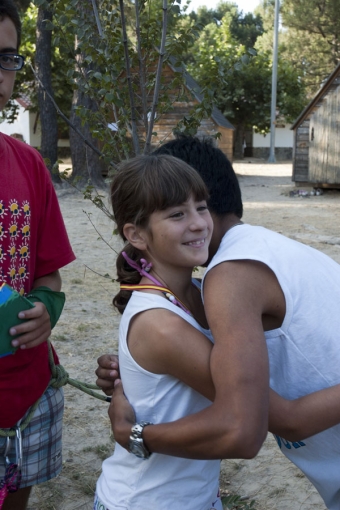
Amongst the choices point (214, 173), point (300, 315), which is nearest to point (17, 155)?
point (214, 173)

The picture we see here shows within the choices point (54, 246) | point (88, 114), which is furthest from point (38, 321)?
point (88, 114)

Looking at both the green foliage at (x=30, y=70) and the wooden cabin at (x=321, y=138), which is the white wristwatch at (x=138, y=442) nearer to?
the wooden cabin at (x=321, y=138)

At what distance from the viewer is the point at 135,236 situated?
5.93 ft

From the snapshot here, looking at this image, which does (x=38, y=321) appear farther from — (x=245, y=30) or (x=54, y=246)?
(x=245, y=30)

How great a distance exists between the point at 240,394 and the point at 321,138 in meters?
16.9

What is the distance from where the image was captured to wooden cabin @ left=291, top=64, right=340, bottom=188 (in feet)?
55.6

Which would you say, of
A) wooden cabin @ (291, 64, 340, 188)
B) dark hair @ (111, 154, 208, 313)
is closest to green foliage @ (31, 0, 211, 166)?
dark hair @ (111, 154, 208, 313)

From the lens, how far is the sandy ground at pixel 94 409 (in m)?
3.24

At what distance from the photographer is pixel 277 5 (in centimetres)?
3619

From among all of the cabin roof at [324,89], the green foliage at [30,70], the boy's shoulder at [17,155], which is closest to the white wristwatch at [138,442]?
the boy's shoulder at [17,155]

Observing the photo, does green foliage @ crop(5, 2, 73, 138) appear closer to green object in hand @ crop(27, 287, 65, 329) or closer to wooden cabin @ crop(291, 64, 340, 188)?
wooden cabin @ crop(291, 64, 340, 188)

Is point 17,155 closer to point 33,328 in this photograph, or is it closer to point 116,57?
point 33,328

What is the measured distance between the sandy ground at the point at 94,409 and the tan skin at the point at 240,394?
0.77 ft

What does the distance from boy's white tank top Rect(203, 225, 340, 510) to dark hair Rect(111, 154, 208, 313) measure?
7.0 inches
